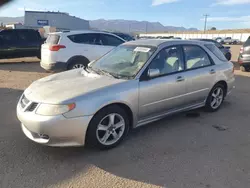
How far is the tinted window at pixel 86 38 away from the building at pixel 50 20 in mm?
36381

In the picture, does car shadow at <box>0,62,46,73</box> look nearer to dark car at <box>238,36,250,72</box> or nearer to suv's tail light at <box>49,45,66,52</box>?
suv's tail light at <box>49,45,66,52</box>

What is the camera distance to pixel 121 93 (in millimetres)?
3443

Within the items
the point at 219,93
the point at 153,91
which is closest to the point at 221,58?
the point at 219,93

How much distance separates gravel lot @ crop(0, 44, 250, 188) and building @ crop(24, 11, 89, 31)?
42.1m

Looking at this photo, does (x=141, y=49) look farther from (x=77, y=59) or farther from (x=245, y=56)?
(x=245, y=56)

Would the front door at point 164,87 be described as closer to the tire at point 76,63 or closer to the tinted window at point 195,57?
the tinted window at point 195,57

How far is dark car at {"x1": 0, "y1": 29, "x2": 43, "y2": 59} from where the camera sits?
1250 centimetres

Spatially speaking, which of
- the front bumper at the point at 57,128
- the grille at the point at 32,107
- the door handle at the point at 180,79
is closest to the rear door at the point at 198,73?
the door handle at the point at 180,79

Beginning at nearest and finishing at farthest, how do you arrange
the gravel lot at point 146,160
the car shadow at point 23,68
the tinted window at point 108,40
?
1. the gravel lot at point 146,160
2. the tinted window at point 108,40
3. the car shadow at point 23,68

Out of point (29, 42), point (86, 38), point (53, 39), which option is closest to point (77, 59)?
point (86, 38)

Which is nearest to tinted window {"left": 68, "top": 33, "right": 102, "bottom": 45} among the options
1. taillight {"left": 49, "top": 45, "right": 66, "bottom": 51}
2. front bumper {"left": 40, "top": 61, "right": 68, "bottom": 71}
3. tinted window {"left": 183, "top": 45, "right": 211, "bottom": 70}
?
taillight {"left": 49, "top": 45, "right": 66, "bottom": 51}

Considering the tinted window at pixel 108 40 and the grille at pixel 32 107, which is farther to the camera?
the tinted window at pixel 108 40

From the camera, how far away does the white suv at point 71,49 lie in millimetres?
8211

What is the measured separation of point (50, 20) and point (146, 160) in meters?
47.0
